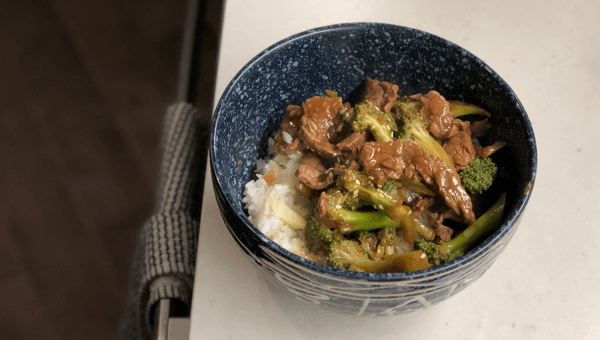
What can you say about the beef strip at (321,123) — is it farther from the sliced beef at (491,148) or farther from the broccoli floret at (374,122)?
the sliced beef at (491,148)

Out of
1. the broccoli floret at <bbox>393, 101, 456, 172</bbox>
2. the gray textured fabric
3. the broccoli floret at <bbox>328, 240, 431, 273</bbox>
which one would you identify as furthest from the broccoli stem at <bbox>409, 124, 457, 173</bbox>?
the gray textured fabric

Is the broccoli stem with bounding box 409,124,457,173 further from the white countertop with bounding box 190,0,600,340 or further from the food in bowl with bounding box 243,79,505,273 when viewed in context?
the white countertop with bounding box 190,0,600,340

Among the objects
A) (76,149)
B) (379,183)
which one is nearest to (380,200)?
(379,183)

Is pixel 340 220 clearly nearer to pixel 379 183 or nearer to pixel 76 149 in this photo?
pixel 379 183

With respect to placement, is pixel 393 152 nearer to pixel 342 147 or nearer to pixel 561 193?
pixel 342 147

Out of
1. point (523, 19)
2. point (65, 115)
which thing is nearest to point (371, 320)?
point (523, 19)

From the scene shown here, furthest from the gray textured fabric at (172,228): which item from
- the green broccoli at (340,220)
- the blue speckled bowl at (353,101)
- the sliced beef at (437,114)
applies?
the sliced beef at (437,114)

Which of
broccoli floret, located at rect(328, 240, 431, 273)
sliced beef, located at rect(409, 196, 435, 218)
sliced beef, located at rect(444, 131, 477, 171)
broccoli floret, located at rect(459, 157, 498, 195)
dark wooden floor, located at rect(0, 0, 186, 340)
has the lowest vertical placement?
dark wooden floor, located at rect(0, 0, 186, 340)
